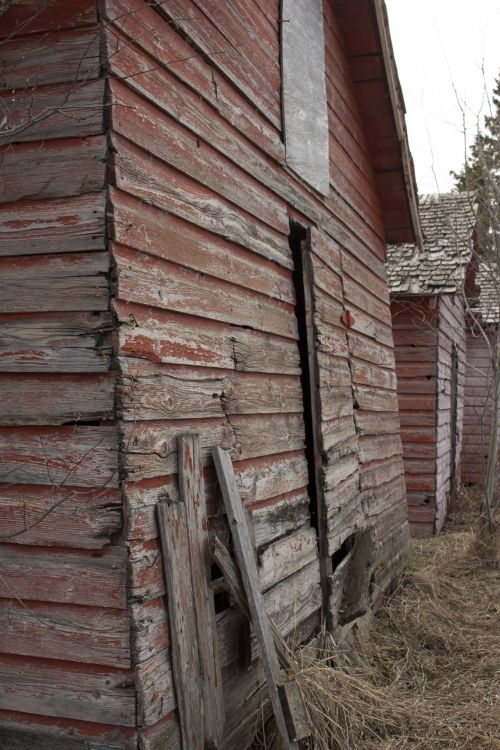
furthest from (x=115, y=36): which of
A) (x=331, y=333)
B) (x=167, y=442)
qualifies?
(x=331, y=333)

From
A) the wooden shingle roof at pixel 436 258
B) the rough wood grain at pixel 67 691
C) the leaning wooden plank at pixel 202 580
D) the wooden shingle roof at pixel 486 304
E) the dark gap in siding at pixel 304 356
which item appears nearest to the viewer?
the rough wood grain at pixel 67 691

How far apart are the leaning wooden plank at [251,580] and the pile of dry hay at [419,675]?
269mm

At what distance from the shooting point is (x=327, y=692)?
13.2 feet

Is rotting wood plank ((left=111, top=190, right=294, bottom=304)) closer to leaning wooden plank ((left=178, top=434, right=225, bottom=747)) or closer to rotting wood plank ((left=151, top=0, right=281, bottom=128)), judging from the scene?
leaning wooden plank ((left=178, top=434, right=225, bottom=747))

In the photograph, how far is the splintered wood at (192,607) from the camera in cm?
325

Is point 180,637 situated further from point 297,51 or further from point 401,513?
point 401,513

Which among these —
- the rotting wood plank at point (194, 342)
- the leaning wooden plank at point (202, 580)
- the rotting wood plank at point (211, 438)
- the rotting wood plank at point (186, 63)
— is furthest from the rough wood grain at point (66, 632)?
the rotting wood plank at point (186, 63)

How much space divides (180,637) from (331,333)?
10.4ft

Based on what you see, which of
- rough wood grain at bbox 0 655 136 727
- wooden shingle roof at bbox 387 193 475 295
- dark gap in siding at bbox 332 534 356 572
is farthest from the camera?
wooden shingle roof at bbox 387 193 475 295

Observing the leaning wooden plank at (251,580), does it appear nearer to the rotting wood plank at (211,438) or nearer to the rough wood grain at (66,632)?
the rotting wood plank at (211,438)

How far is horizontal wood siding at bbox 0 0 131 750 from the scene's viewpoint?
10.0 ft

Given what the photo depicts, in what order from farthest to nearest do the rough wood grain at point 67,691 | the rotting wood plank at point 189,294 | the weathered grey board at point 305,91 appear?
the weathered grey board at point 305,91
the rotting wood plank at point 189,294
the rough wood grain at point 67,691

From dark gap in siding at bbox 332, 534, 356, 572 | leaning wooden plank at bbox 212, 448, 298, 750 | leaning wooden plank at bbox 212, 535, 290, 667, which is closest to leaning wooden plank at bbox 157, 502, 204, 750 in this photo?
leaning wooden plank at bbox 212, 535, 290, 667

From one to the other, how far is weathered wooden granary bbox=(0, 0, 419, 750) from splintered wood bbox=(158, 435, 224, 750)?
7cm
